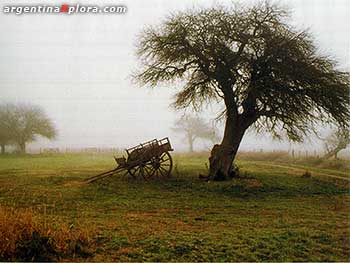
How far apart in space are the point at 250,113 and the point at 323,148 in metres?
2.35

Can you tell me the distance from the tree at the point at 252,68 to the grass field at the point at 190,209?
1.43m

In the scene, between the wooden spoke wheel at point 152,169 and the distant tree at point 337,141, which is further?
the wooden spoke wheel at point 152,169

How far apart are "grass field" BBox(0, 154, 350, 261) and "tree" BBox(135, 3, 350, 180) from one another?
1.43 metres

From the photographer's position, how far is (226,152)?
913 centimetres

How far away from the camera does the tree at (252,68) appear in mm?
8617

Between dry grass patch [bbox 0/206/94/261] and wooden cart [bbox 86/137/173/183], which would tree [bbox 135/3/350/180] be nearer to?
wooden cart [bbox 86/137/173/183]

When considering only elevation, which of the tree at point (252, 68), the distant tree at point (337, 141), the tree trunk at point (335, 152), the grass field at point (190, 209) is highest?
the tree at point (252, 68)

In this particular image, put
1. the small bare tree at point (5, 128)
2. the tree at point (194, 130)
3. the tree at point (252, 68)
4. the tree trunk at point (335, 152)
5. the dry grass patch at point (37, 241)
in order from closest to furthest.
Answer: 1. the dry grass patch at point (37, 241)
2. the small bare tree at point (5, 128)
3. the tree at point (252, 68)
4. the tree trunk at point (335, 152)
5. the tree at point (194, 130)

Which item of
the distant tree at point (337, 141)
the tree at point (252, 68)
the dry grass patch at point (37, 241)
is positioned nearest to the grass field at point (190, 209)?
the dry grass patch at point (37, 241)

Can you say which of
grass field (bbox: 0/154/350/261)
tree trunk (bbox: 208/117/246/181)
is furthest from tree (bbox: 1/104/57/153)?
tree trunk (bbox: 208/117/246/181)

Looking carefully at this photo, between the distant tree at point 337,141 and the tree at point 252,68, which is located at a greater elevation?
the tree at point 252,68

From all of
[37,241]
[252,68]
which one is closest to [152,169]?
[252,68]

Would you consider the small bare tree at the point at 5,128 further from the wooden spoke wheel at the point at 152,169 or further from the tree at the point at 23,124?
the wooden spoke wheel at the point at 152,169

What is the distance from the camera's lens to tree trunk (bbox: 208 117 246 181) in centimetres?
897
